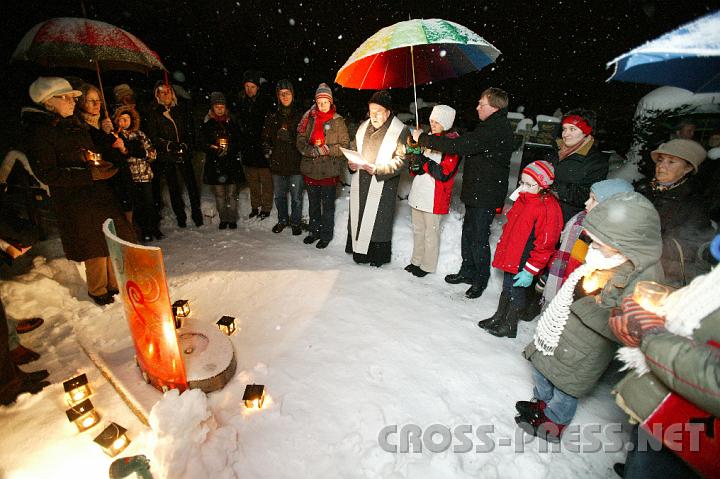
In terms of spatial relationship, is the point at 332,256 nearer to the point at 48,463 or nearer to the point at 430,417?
the point at 430,417

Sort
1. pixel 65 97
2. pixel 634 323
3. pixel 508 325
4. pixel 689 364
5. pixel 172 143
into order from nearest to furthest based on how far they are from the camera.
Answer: pixel 689 364 → pixel 634 323 → pixel 65 97 → pixel 508 325 → pixel 172 143

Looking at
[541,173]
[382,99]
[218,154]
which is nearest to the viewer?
[541,173]

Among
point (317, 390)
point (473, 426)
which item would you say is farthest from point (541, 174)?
point (317, 390)

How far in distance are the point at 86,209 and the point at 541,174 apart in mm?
4734

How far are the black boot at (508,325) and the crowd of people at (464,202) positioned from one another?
1 cm

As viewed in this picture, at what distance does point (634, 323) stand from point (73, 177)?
485cm

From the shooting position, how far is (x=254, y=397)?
2.71 m

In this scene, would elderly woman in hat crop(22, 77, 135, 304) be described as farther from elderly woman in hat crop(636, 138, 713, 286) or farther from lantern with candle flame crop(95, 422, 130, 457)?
elderly woman in hat crop(636, 138, 713, 286)

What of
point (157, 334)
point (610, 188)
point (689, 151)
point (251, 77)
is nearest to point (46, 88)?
point (157, 334)

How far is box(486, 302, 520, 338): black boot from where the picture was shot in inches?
144

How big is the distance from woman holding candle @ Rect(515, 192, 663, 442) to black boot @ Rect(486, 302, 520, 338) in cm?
92

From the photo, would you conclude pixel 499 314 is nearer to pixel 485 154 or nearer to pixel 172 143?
pixel 485 154

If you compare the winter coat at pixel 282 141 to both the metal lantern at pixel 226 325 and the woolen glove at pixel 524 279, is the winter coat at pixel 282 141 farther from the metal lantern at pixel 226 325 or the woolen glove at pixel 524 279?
the woolen glove at pixel 524 279

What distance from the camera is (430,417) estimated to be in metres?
2.74
